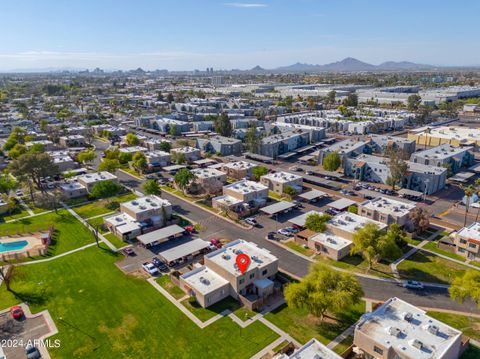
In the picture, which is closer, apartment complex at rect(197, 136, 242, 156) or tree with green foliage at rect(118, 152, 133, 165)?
tree with green foliage at rect(118, 152, 133, 165)

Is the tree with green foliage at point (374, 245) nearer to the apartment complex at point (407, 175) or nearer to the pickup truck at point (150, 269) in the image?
the pickup truck at point (150, 269)

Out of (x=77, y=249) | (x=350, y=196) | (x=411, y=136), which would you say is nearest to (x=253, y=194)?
(x=350, y=196)

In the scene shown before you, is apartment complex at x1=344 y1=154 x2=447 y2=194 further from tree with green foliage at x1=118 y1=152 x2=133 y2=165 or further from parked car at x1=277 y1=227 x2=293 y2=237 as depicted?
tree with green foliage at x1=118 y1=152 x2=133 y2=165

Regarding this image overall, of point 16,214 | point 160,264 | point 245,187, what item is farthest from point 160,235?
point 16,214

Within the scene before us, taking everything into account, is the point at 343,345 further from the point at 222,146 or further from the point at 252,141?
the point at 222,146

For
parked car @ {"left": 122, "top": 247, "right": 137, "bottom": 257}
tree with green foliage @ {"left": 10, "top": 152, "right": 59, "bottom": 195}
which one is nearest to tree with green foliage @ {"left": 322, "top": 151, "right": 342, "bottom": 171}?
parked car @ {"left": 122, "top": 247, "right": 137, "bottom": 257}

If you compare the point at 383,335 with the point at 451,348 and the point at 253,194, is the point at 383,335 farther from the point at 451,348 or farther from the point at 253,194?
the point at 253,194
